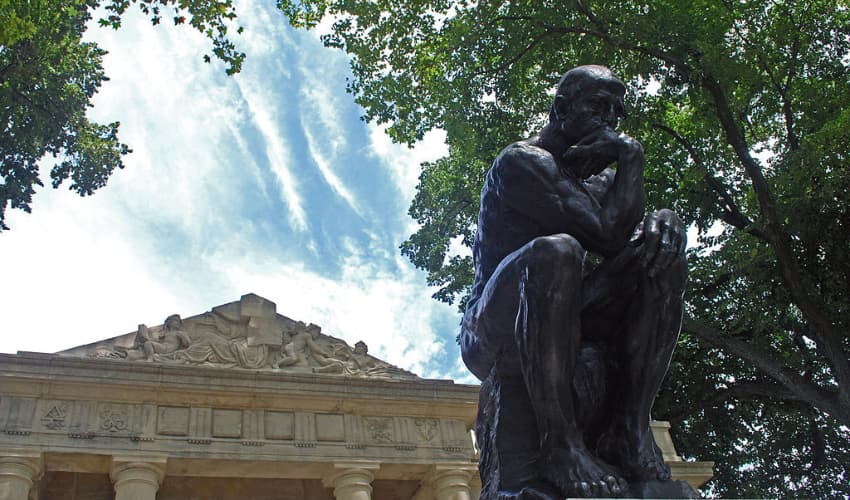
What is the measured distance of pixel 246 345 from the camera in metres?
19.8

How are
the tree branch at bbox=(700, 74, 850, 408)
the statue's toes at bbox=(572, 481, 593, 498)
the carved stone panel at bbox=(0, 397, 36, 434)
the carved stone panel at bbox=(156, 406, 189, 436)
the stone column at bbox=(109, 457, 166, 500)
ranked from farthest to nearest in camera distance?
the carved stone panel at bbox=(156, 406, 189, 436) → the carved stone panel at bbox=(0, 397, 36, 434) → the stone column at bbox=(109, 457, 166, 500) → the tree branch at bbox=(700, 74, 850, 408) → the statue's toes at bbox=(572, 481, 593, 498)

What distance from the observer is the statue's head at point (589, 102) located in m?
3.56

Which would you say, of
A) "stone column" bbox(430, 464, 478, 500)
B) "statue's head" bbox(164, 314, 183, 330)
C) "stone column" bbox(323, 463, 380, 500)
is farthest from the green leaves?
"stone column" bbox(430, 464, 478, 500)

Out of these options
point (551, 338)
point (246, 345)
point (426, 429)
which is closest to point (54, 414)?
point (246, 345)

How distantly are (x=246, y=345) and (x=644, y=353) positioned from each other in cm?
1760

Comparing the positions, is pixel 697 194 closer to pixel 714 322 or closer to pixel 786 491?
pixel 714 322

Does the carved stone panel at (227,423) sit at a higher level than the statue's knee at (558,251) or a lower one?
higher

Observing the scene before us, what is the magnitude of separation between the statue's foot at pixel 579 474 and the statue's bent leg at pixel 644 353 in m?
0.26

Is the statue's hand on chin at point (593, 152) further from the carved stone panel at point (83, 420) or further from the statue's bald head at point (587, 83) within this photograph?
the carved stone panel at point (83, 420)

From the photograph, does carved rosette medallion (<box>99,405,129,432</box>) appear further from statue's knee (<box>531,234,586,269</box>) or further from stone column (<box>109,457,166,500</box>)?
statue's knee (<box>531,234,586,269</box>)

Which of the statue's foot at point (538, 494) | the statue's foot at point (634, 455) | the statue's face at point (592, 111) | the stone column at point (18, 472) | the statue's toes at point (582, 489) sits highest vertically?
the stone column at point (18, 472)

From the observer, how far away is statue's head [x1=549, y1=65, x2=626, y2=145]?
356 centimetres

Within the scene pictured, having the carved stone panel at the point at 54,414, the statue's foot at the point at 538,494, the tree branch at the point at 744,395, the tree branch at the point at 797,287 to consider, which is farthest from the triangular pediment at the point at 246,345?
the statue's foot at the point at 538,494

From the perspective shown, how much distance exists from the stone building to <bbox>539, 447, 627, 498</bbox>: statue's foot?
1526 cm
